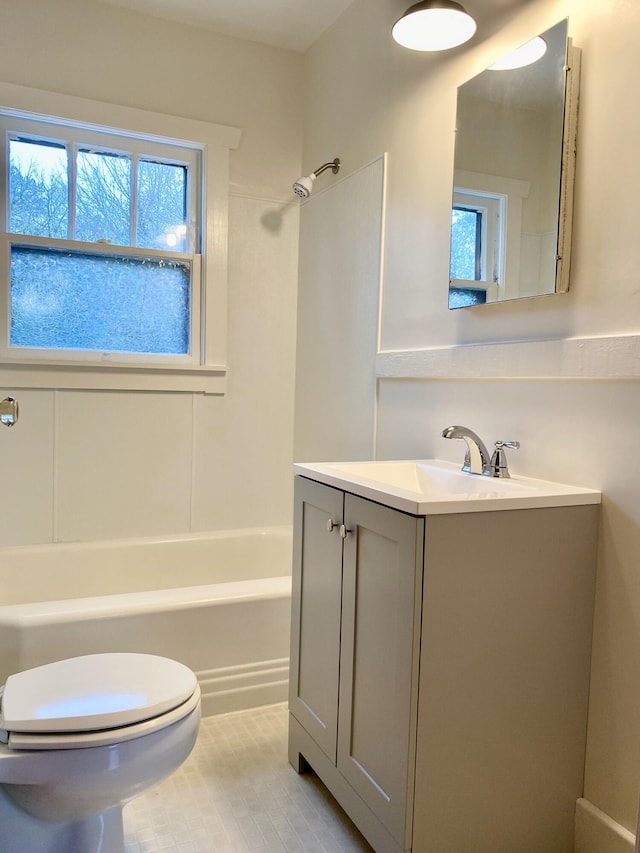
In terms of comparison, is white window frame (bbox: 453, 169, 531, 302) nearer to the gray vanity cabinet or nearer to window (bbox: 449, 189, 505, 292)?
window (bbox: 449, 189, 505, 292)

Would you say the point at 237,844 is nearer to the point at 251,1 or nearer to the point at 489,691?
the point at 489,691

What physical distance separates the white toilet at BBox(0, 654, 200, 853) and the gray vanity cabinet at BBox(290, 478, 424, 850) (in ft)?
1.22

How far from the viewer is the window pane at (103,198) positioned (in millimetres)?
2613

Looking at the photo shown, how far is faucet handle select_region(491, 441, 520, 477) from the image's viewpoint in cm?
166

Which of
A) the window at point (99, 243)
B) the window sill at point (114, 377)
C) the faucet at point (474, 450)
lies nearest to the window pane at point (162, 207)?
the window at point (99, 243)

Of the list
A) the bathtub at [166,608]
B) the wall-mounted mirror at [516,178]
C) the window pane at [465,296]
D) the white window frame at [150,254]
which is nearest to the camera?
the wall-mounted mirror at [516,178]

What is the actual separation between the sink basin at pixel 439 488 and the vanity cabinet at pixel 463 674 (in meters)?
0.02

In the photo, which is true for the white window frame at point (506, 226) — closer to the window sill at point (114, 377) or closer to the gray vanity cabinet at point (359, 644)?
the gray vanity cabinet at point (359, 644)

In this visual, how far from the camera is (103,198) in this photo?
2.65 meters

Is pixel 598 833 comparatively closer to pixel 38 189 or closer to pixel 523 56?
pixel 523 56

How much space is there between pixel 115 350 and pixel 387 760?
1954mm

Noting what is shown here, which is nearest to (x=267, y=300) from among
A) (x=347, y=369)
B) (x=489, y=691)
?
(x=347, y=369)

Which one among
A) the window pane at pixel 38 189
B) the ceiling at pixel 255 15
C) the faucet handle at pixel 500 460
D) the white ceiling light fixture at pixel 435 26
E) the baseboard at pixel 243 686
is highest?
the ceiling at pixel 255 15

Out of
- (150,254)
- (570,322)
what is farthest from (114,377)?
(570,322)
